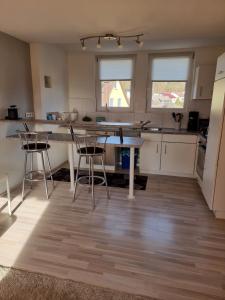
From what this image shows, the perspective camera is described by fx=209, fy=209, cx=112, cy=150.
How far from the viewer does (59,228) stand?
7.82ft

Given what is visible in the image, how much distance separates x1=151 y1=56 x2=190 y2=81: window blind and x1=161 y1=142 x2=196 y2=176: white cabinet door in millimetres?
1398

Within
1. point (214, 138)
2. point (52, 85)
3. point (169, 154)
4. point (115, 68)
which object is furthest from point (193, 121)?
point (52, 85)

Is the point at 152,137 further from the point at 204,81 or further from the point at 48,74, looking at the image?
the point at 48,74

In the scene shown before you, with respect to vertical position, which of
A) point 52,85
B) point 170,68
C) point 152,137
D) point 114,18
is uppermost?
point 114,18

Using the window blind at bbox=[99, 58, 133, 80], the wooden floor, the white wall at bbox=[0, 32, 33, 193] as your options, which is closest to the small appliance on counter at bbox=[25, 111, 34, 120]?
the white wall at bbox=[0, 32, 33, 193]

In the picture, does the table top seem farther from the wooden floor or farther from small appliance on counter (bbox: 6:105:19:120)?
the wooden floor

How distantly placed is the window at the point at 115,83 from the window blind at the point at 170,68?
0.52 m

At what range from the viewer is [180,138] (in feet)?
12.5

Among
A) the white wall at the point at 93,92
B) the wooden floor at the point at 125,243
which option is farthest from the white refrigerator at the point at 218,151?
the white wall at the point at 93,92

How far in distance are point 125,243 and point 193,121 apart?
2.86 meters

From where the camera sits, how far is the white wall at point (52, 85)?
367 cm

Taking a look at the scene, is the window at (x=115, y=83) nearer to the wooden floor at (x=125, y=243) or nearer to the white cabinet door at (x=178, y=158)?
the white cabinet door at (x=178, y=158)

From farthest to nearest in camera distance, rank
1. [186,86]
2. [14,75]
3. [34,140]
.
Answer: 1. [186,86]
2. [14,75]
3. [34,140]

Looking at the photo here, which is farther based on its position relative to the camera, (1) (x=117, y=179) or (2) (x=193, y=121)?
(2) (x=193, y=121)
